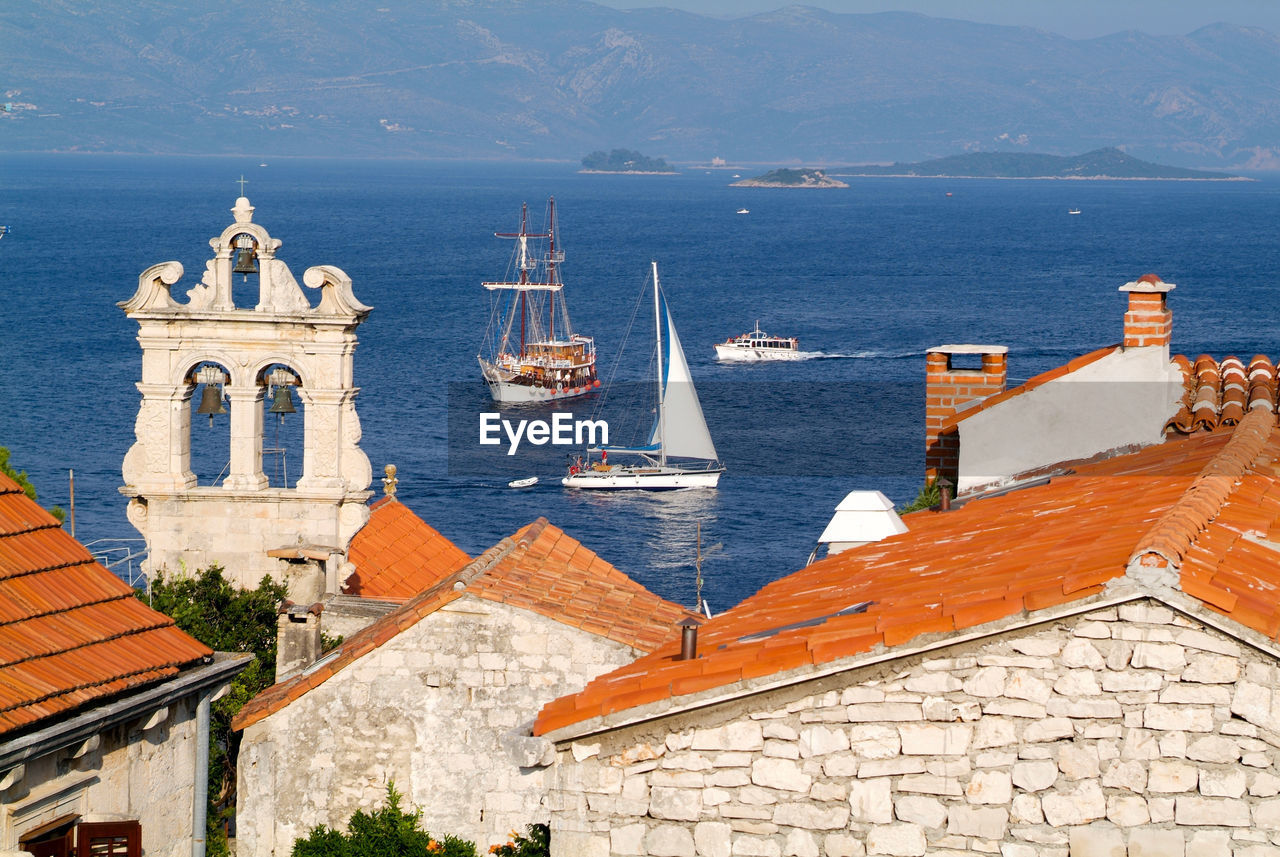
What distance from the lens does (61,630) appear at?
9742 mm

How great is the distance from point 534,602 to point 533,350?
99.3 metres

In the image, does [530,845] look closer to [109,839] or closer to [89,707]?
[109,839]

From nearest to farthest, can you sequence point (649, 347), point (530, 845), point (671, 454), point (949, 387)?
1. point (530, 845)
2. point (949, 387)
3. point (671, 454)
4. point (649, 347)

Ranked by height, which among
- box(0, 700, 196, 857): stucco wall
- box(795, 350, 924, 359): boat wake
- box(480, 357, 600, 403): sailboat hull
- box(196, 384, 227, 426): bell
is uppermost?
box(795, 350, 924, 359): boat wake

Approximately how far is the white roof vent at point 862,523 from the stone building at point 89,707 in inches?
167

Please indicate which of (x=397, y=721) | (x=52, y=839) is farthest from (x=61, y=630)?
(x=397, y=721)

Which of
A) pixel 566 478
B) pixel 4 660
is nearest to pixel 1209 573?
pixel 4 660

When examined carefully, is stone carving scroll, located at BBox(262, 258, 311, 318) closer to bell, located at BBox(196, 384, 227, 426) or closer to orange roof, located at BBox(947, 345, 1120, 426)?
bell, located at BBox(196, 384, 227, 426)

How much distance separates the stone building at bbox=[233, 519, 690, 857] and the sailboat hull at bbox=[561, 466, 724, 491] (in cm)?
6568

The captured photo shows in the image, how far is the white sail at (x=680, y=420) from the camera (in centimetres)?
8069

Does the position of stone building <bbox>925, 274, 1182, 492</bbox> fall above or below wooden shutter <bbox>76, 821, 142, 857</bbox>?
above

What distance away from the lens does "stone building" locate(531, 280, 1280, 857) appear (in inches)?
270

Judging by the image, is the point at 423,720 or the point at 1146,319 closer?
the point at 423,720

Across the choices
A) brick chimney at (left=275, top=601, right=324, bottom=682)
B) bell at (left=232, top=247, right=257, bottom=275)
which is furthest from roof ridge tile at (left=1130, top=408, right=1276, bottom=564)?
bell at (left=232, top=247, right=257, bottom=275)
